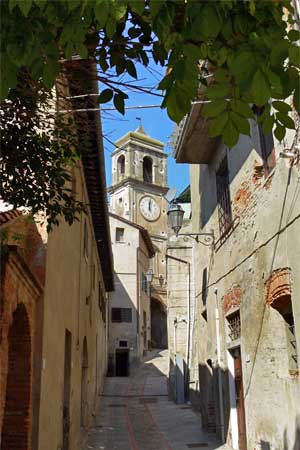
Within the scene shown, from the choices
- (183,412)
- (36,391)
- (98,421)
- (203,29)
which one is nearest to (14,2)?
(203,29)

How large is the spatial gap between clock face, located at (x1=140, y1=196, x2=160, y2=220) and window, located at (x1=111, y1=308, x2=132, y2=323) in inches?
655

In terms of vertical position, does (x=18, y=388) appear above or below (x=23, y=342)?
below

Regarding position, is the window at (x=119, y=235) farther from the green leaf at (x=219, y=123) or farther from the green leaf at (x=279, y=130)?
the green leaf at (x=219, y=123)

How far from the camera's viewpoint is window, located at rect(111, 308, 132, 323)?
37.9 m

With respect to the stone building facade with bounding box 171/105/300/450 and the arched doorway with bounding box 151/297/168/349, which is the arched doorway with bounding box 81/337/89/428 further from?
the arched doorway with bounding box 151/297/168/349

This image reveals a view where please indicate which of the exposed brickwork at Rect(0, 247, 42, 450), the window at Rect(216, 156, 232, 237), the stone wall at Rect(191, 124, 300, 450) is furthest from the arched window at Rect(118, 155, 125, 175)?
the exposed brickwork at Rect(0, 247, 42, 450)

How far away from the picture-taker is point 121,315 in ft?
125

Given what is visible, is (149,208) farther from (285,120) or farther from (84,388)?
(285,120)

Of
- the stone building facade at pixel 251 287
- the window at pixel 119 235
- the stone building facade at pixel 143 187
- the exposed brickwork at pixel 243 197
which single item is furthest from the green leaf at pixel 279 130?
the stone building facade at pixel 143 187

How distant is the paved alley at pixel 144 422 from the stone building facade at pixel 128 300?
6424mm

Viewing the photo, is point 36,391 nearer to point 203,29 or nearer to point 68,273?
point 68,273

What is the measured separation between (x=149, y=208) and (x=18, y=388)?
47.4 metres

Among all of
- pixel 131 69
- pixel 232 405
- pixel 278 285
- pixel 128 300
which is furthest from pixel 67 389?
pixel 128 300

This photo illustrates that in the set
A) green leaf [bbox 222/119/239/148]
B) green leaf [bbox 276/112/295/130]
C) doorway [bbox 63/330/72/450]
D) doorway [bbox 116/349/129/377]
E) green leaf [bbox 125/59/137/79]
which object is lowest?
doorway [bbox 116/349/129/377]
